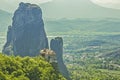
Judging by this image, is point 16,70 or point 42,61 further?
point 42,61

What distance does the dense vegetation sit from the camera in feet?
241

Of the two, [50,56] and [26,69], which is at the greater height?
[50,56]

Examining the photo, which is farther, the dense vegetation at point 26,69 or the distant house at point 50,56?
the distant house at point 50,56

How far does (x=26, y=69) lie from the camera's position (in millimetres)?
78562

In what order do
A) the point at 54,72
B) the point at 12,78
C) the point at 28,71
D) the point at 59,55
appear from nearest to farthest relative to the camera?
the point at 12,78 → the point at 28,71 → the point at 54,72 → the point at 59,55

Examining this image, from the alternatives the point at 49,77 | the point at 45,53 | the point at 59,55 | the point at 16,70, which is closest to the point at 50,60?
the point at 45,53

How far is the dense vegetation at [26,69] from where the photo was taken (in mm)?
73375

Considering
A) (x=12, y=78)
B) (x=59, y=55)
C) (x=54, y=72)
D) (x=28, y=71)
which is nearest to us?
(x=12, y=78)

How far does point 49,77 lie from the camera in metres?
80.9

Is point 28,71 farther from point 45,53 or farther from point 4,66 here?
point 45,53

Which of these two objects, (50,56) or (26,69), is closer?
(26,69)

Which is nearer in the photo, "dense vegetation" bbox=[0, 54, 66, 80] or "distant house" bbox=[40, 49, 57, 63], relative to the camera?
"dense vegetation" bbox=[0, 54, 66, 80]

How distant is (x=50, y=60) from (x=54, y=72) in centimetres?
449

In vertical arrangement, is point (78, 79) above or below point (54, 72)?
below
